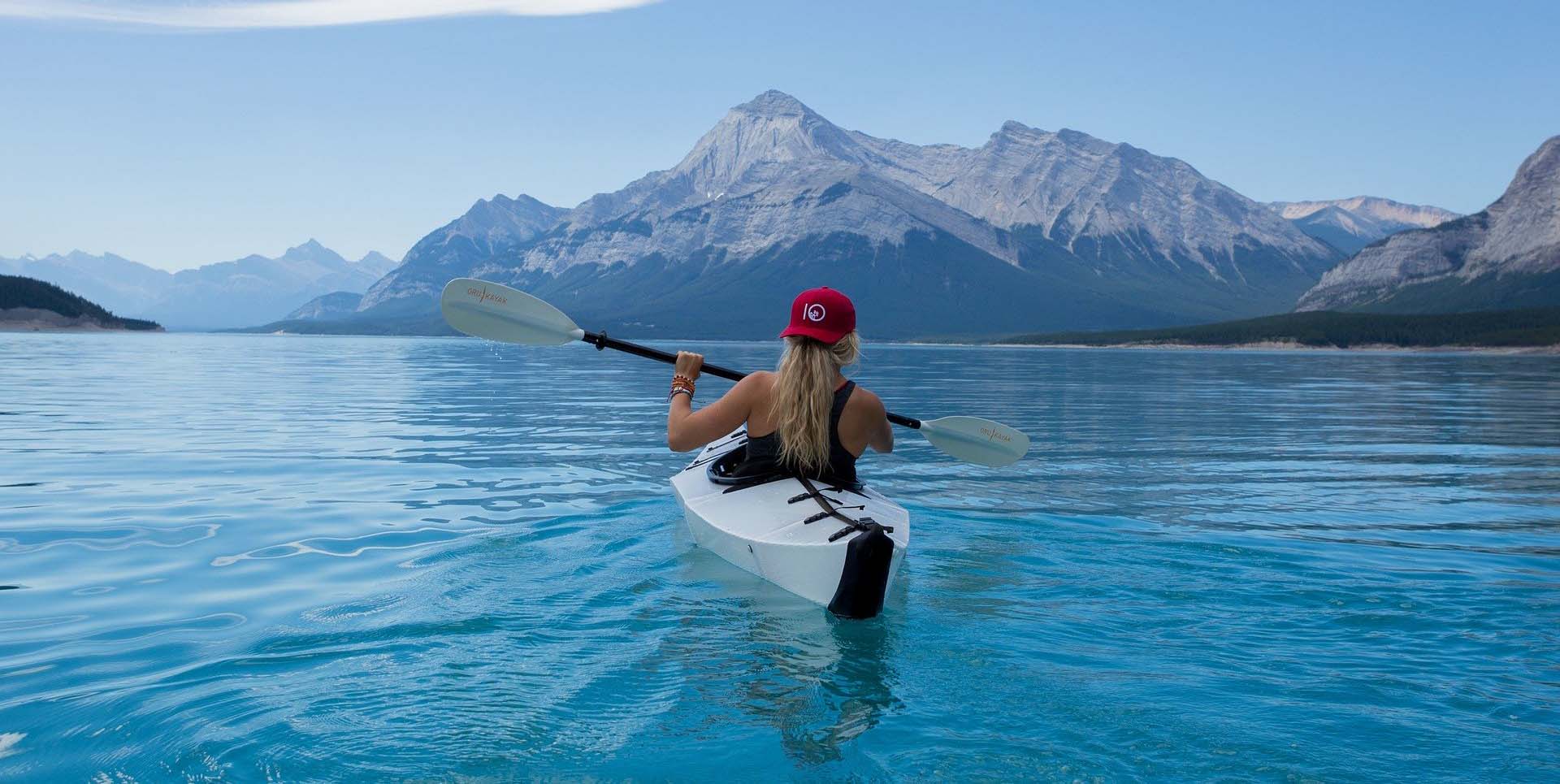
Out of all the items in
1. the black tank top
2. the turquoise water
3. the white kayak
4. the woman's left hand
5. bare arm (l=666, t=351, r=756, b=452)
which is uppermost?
the woman's left hand

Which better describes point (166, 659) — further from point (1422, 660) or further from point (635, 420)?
point (635, 420)

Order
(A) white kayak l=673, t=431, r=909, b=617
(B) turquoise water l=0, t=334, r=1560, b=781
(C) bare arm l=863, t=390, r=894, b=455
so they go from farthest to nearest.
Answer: (C) bare arm l=863, t=390, r=894, b=455 < (A) white kayak l=673, t=431, r=909, b=617 < (B) turquoise water l=0, t=334, r=1560, b=781

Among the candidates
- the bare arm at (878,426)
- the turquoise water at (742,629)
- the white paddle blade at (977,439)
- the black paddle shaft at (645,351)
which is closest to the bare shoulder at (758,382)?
the bare arm at (878,426)

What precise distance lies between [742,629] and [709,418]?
1.71 meters

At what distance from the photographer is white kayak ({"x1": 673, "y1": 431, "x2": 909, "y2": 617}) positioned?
7.34 m

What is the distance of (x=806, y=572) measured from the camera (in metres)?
7.79

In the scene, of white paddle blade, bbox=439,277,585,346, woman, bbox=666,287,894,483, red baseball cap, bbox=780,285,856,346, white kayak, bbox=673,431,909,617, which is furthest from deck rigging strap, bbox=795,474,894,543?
white paddle blade, bbox=439,277,585,346

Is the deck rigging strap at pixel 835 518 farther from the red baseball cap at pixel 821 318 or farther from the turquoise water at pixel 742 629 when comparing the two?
the red baseball cap at pixel 821 318

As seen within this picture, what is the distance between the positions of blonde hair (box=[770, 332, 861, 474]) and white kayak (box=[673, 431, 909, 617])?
421 mm

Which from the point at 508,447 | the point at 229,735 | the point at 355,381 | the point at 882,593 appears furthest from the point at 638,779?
the point at 355,381

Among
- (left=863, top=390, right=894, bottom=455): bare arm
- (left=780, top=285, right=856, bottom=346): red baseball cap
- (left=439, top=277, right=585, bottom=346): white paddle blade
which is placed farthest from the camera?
(left=439, top=277, right=585, bottom=346): white paddle blade

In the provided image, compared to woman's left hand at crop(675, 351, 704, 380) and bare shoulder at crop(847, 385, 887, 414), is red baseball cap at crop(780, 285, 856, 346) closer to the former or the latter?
bare shoulder at crop(847, 385, 887, 414)

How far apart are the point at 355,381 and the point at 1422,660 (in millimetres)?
46086

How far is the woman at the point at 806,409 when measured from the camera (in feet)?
26.2
